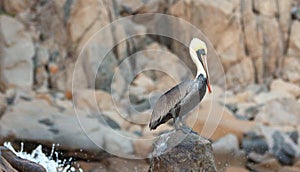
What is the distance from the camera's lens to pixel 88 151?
44.5 feet

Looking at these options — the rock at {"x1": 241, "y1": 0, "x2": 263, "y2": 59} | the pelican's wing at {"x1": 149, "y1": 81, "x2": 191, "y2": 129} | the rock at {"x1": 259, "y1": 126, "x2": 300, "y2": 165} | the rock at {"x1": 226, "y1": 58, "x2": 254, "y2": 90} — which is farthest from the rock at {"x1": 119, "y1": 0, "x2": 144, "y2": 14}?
A: the pelican's wing at {"x1": 149, "y1": 81, "x2": 191, "y2": 129}

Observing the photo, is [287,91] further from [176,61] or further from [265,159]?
[265,159]

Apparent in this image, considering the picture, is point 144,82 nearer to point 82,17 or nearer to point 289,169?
point 82,17

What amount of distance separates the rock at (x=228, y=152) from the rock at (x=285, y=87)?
21.9 ft

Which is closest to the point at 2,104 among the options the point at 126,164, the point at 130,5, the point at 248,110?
the point at 126,164

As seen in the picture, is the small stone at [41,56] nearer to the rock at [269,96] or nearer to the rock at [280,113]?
the rock at [280,113]

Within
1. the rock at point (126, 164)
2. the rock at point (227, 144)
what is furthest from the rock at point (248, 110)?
the rock at point (126, 164)

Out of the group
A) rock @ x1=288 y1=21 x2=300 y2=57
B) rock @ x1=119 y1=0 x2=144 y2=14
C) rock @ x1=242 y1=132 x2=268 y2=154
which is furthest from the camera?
rock @ x1=288 y1=21 x2=300 y2=57

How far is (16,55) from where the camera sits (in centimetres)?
1914

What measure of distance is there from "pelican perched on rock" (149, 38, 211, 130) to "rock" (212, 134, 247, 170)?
6420 mm

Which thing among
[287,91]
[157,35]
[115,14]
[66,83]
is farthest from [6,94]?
[287,91]

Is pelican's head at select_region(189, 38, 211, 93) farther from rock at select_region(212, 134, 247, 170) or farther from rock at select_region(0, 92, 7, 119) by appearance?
rock at select_region(0, 92, 7, 119)

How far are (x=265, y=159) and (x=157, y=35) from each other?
9.30 meters

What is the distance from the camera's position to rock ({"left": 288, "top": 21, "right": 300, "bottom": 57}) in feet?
75.7
